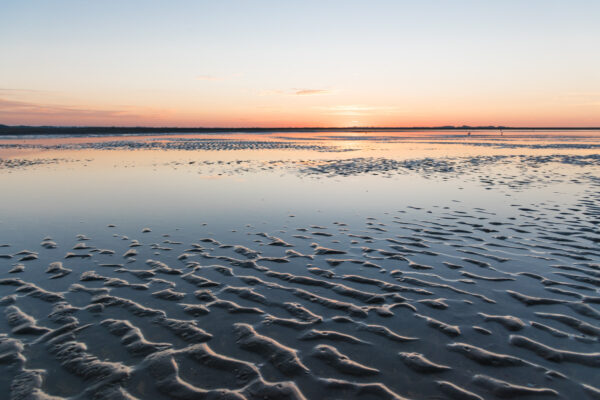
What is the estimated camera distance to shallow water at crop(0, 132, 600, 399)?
4.84 metres

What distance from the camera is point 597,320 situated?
251 inches

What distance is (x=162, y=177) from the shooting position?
24.9 meters

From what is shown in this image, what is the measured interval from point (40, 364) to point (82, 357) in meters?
0.53

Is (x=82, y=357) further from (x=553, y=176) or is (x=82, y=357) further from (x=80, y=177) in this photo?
(x=553, y=176)

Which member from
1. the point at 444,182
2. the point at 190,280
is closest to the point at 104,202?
the point at 190,280

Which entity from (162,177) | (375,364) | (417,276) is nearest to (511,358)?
(375,364)

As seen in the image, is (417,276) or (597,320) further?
(417,276)

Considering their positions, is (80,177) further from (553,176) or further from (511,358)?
(553,176)

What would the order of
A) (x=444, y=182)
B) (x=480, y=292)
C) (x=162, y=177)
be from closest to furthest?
(x=480, y=292) < (x=444, y=182) < (x=162, y=177)

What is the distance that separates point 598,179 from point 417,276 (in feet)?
75.9

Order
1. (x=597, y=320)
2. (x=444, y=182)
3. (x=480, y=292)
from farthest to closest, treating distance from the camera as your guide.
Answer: (x=444, y=182), (x=480, y=292), (x=597, y=320)

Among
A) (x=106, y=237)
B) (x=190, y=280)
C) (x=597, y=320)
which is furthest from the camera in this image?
(x=106, y=237)

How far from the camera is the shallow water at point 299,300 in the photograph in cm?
484

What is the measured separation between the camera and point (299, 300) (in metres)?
7.20
